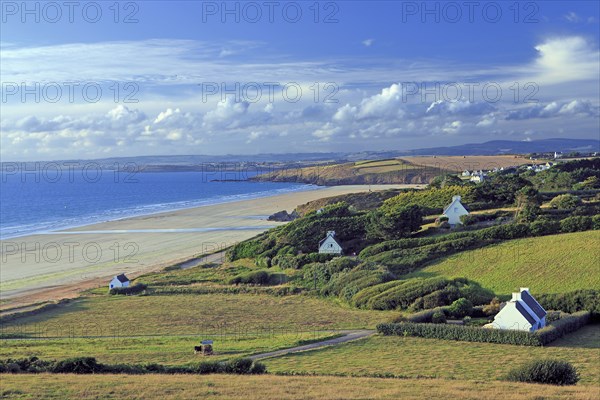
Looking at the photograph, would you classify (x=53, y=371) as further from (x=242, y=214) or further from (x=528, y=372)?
(x=242, y=214)

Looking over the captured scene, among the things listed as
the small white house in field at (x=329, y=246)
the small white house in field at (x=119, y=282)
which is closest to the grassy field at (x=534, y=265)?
the small white house in field at (x=329, y=246)

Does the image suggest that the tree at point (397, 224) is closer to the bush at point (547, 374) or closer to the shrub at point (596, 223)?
the shrub at point (596, 223)

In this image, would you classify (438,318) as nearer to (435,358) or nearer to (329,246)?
(435,358)

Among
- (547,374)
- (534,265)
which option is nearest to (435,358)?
(547,374)

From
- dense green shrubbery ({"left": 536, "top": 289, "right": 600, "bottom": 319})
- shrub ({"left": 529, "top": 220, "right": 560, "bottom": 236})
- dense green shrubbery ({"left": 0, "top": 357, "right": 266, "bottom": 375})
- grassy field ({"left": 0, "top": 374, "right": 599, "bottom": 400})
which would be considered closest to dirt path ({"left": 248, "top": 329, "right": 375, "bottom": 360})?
dense green shrubbery ({"left": 0, "top": 357, "right": 266, "bottom": 375})

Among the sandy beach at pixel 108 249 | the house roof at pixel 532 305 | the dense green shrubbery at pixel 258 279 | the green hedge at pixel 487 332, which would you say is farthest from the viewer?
the sandy beach at pixel 108 249
